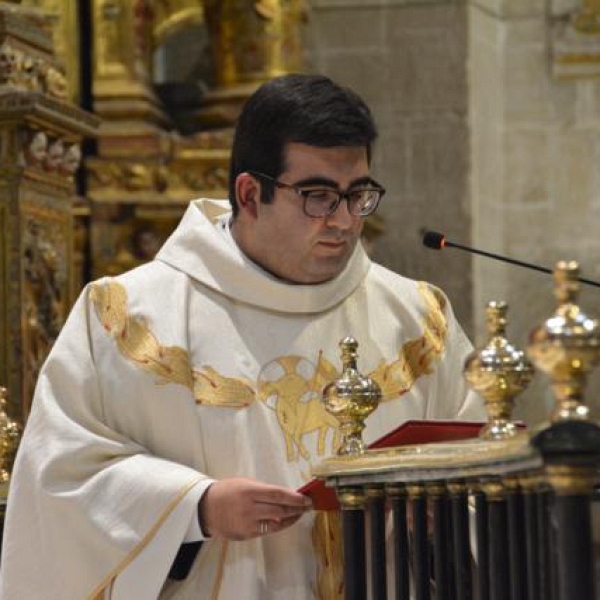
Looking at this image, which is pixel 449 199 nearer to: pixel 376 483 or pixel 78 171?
pixel 78 171

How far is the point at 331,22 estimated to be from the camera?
1016cm

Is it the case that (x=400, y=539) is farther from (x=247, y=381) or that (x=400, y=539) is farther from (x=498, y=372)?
(x=247, y=381)

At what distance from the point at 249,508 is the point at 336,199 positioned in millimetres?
744

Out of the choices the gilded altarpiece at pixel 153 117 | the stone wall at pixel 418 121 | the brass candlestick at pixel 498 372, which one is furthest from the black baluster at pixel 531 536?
the stone wall at pixel 418 121

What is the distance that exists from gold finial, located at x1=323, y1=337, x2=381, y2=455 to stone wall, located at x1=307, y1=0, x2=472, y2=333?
231 inches

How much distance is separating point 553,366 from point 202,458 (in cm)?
170

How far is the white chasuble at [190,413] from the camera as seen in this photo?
4316mm

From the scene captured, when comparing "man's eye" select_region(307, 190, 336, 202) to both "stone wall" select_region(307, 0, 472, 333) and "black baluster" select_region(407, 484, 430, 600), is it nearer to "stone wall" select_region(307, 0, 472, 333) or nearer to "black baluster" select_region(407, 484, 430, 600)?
"black baluster" select_region(407, 484, 430, 600)

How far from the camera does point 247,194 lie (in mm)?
4582

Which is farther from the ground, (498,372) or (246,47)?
(246,47)

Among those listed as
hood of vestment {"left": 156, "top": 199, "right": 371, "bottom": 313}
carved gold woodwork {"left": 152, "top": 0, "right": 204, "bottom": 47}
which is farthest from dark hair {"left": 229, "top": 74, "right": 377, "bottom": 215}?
carved gold woodwork {"left": 152, "top": 0, "right": 204, "bottom": 47}

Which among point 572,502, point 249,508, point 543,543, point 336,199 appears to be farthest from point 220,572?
point 572,502

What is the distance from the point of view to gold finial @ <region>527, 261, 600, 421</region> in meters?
2.83

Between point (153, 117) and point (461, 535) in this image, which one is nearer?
point (461, 535)
